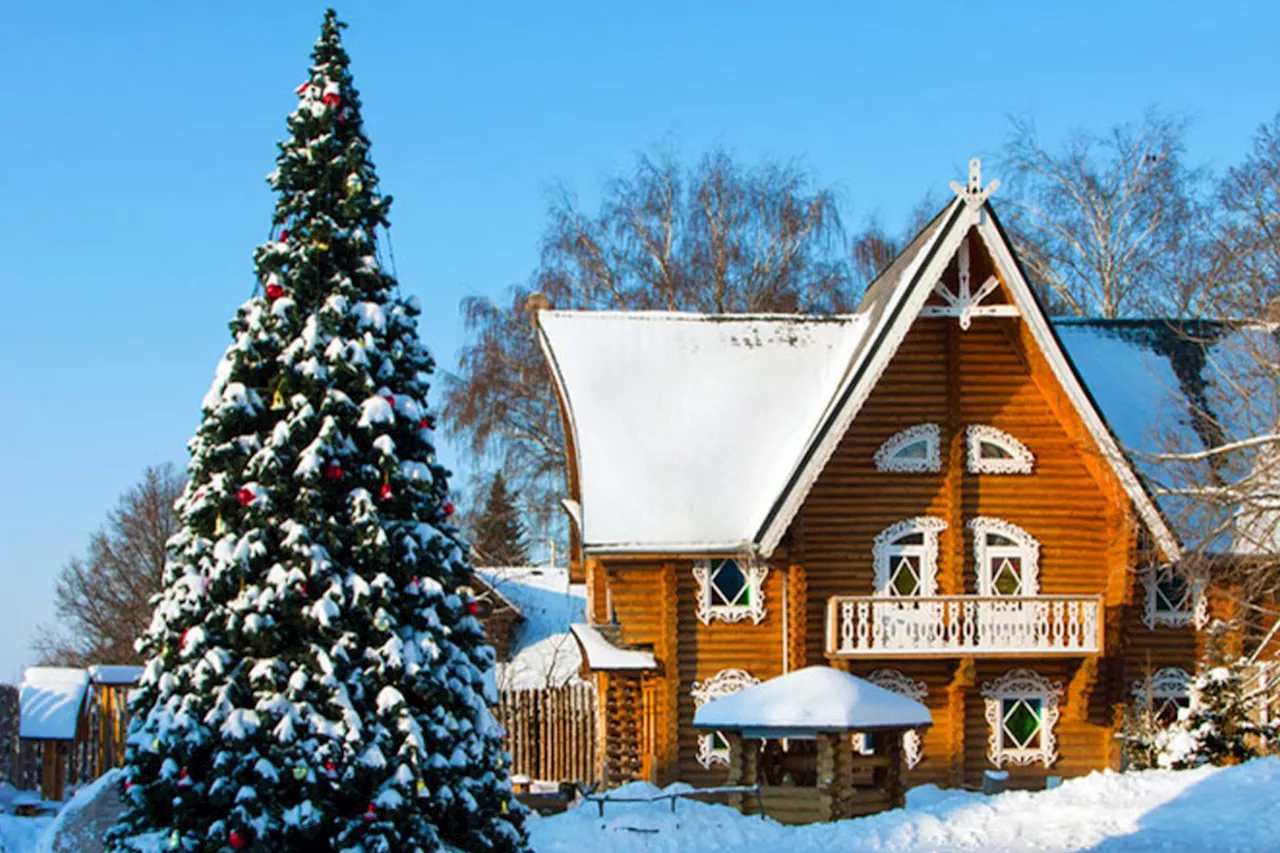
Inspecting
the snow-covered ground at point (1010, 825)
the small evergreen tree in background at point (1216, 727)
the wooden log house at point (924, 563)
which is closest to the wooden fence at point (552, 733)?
the wooden log house at point (924, 563)

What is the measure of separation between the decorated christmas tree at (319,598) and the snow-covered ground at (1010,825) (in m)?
5.53

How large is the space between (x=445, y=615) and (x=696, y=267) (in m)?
27.9

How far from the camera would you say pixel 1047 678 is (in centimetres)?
2461

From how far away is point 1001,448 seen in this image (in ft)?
81.9

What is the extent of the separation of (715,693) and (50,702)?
10903 millimetres

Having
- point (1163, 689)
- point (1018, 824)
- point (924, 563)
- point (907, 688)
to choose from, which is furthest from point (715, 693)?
point (1163, 689)

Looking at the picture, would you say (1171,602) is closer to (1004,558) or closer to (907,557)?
(1004,558)

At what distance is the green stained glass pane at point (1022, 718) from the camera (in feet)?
81.1

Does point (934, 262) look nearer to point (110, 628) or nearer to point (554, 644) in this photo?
point (554, 644)

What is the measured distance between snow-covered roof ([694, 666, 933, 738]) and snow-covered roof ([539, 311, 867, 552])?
13.6ft

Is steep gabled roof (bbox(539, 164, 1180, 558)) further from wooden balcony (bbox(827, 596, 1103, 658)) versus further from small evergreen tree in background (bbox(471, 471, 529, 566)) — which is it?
small evergreen tree in background (bbox(471, 471, 529, 566))

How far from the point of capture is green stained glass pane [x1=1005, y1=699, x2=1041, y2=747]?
24.7 m

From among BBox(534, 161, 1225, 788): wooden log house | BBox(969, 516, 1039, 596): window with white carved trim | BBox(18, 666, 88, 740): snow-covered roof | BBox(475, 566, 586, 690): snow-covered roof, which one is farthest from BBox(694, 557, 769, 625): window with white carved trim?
BBox(475, 566, 586, 690): snow-covered roof

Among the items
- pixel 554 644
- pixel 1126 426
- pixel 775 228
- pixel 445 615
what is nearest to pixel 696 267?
pixel 775 228
